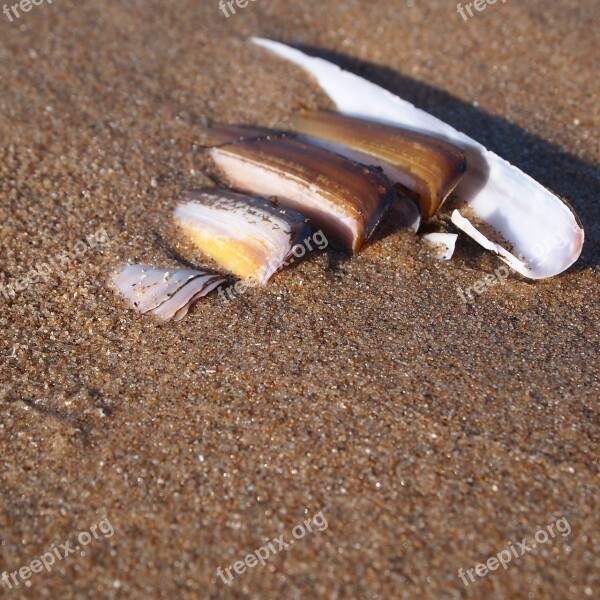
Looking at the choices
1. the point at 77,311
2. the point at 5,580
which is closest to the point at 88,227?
the point at 77,311

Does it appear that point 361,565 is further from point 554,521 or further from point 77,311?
point 77,311

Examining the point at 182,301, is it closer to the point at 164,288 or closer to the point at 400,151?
the point at 164,288

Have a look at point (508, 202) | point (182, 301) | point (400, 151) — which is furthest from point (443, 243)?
point (182, 301)

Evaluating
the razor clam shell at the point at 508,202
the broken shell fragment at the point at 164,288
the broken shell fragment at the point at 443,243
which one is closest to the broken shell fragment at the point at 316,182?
the broken shell fragment at the point at 443,243

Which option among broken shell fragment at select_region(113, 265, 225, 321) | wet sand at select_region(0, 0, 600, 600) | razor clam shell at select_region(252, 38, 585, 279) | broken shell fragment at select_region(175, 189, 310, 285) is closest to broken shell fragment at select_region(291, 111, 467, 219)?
razor clam shell at select_region(252, 38, 585, 279)

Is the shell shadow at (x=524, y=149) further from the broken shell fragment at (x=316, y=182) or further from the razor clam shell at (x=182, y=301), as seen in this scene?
the razor clam shell at (x=182, y=301)

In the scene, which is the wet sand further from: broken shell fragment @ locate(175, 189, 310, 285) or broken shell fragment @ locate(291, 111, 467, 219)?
broken shell fragment @ locate(291, 111, 467, 219)
